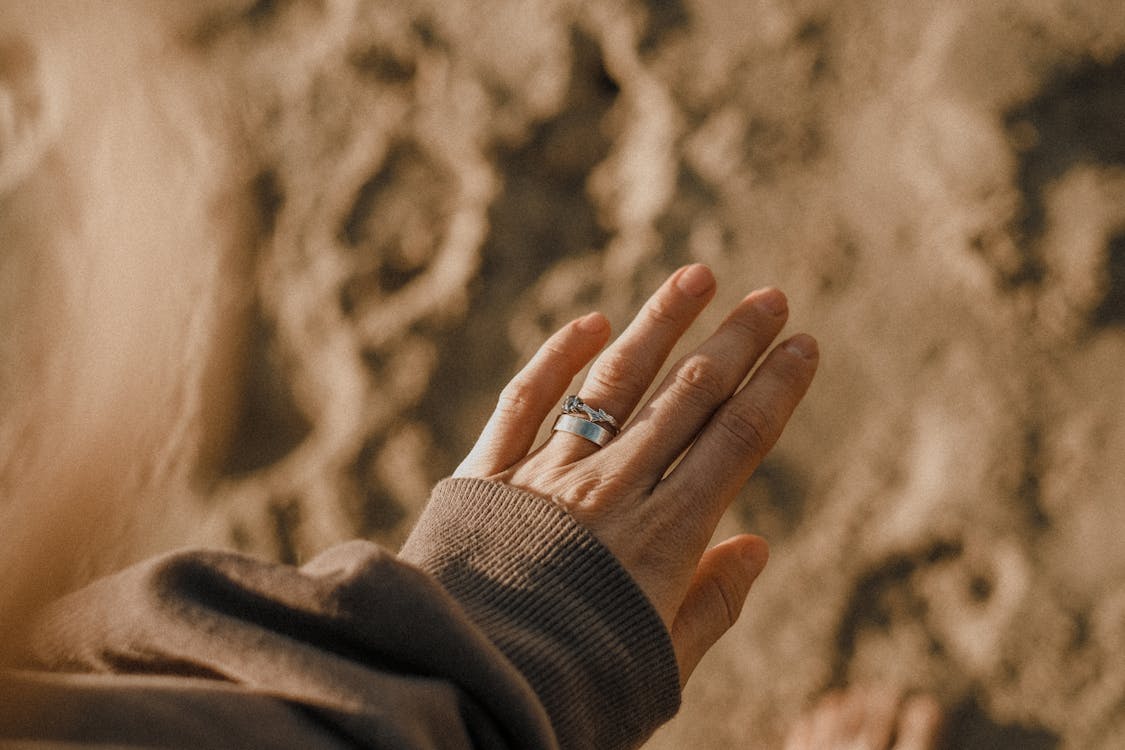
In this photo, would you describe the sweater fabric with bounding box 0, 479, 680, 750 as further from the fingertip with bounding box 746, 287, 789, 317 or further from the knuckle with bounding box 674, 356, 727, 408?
the fingertip with bounding box 746, 287, 789, 317

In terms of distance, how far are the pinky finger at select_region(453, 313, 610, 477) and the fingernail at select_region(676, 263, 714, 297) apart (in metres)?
0.11

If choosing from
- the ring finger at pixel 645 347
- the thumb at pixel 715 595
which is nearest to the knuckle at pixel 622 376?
the ring finger at pixel 645 347

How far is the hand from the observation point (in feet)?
3.27

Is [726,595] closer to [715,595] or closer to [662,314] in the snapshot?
[715,595]

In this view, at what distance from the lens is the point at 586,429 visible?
109cm

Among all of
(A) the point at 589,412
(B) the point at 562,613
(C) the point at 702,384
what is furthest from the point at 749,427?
(B) the point at 562,613

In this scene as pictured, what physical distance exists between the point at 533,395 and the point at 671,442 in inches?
7.0

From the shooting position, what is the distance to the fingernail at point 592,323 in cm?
114

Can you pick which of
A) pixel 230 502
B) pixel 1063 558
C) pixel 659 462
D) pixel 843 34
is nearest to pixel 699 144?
A: pixel 843 34

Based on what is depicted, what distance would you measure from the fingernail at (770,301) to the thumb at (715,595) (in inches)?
10.4

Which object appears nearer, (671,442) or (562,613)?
(562,613)

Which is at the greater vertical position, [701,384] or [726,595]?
[701,384]

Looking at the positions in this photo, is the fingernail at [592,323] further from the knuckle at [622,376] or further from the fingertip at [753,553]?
the fingertip at [753,553]

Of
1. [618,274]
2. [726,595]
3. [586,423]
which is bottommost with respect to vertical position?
[726,595]
